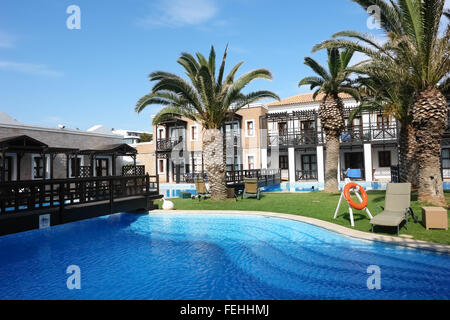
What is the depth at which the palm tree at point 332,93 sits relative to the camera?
15.5m

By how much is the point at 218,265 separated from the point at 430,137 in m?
8.79

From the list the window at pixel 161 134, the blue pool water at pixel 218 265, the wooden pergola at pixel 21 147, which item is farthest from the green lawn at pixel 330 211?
the window at pixel 161 134

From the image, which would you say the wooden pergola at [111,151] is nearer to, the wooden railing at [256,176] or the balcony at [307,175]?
the wooden railing at [256,176]

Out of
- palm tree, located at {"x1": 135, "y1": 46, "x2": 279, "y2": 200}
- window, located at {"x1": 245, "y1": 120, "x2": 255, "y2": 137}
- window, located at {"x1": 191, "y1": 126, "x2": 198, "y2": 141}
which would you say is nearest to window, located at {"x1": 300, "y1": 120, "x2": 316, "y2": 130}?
window, located at {"x1": 245, "y1": 120, "x2": 255, "y2": 137}

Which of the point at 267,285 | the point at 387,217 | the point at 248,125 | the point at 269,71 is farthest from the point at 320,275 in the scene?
the point at 248,125

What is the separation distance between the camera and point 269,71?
13570 mm

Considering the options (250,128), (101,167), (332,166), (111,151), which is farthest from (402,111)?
(101,167)

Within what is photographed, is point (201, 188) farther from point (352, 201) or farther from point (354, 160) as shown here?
point (354, 160)

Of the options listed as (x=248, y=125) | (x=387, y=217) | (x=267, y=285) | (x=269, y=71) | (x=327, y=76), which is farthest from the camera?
(x=248, y=125)

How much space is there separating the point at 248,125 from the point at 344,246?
24.1 m

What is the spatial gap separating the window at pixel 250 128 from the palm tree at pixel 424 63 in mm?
19161

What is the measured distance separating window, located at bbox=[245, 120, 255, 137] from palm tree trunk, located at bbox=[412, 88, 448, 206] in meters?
19.9

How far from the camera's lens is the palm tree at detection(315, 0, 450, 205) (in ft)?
30.8

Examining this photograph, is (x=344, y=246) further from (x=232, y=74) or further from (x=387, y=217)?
(x=232, y=74)
